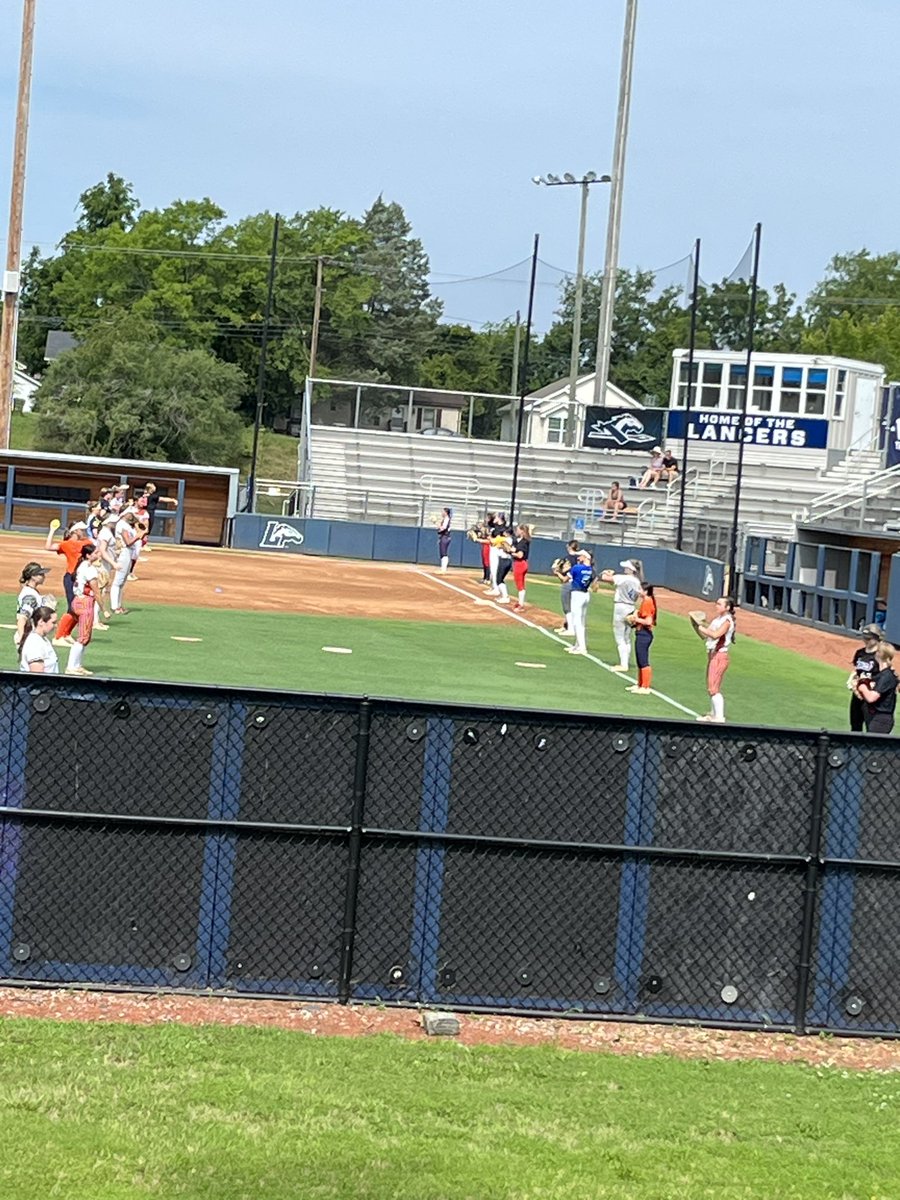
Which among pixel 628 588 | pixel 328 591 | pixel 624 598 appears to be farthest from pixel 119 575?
pixel 328 591

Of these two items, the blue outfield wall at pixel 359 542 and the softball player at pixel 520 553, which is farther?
the blue outfield wall at pixel 359 542

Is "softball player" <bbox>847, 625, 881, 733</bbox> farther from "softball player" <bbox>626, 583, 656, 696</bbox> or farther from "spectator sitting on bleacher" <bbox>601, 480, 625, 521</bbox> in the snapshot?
"spectator sitting on bleacher" <bbox>601, 480, 625, 521</bbox>

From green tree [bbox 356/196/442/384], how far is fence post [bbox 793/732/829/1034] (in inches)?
3884

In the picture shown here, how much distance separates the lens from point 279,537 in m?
52.0

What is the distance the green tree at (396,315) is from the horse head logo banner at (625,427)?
4706cm

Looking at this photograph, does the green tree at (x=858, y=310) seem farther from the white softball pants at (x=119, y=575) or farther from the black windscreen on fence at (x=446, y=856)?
the black windscreen on fence at (x=446, y=856)

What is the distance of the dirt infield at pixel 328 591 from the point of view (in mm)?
32938

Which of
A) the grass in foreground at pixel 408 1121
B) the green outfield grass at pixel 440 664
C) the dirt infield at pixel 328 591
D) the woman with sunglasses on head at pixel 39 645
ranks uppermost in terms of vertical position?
the woman with sunglasses on head at pixel 39 645

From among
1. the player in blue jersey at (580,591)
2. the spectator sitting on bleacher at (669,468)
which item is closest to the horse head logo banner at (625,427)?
the spectator sitting on bleacher at (669,468)

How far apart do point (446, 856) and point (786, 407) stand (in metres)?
54.2

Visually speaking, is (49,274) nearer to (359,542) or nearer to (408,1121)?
(359,542)

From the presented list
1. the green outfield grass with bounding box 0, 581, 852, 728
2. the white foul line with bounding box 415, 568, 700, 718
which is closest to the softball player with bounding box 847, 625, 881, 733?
the green outfield grass with bounding box 0, 581, 852, 728

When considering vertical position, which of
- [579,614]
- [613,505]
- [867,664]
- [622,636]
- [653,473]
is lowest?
[622,636]

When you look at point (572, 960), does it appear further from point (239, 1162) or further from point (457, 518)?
point (457, 518)
